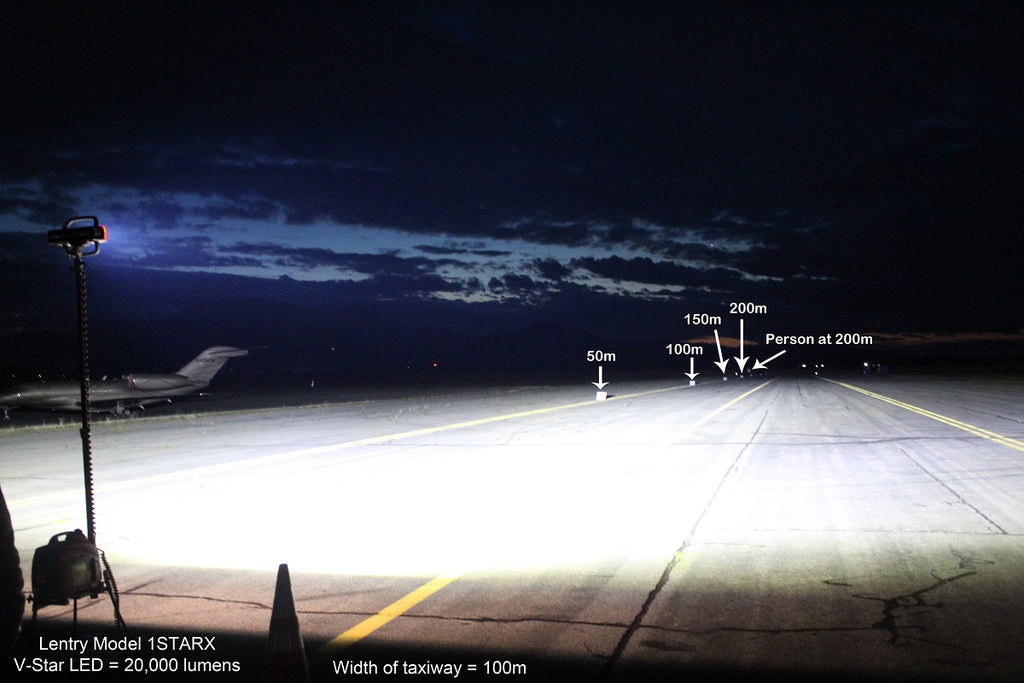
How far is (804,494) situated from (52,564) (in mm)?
10285

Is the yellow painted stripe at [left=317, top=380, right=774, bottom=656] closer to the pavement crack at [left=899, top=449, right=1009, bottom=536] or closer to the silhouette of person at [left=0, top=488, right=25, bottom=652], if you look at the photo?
the silhouette of person at [left=0, top=488, right=25, bottom=652]

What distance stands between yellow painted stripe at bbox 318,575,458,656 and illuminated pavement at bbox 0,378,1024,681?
0.03m

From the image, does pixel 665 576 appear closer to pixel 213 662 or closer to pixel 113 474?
pixel 213 662

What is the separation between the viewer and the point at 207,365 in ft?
147

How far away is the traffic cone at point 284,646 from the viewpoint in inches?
171

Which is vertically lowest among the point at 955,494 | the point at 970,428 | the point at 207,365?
the point at 970,428

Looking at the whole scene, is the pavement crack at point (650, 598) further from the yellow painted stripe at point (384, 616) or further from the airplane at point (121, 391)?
the airplane at point (121, 391)

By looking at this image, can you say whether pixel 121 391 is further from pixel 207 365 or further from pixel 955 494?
pixel 955 494

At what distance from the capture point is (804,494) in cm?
1240

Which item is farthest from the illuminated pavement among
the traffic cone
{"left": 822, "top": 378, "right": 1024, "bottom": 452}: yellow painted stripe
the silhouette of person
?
the silhouette of person

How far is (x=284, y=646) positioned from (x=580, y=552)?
4581 millimetres

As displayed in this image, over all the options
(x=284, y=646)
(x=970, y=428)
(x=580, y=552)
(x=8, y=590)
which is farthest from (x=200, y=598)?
(x=970, y=428)

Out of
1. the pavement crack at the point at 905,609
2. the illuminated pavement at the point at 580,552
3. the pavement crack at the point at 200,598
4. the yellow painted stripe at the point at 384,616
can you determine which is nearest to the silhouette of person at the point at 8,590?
the illuminated pavement at the point at 580,552

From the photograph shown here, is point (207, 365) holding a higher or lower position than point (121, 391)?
higher
